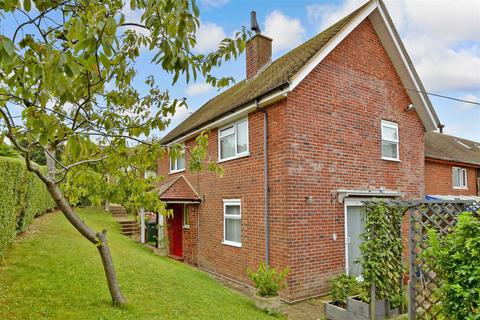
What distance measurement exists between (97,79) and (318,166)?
6.90 m

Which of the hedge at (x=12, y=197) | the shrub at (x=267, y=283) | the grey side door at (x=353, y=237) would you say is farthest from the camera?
the grey side door at (x=353, y=237)

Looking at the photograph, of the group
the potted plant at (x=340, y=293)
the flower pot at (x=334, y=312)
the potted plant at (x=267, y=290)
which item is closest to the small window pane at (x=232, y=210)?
the potted plant at (x=267, y=290)

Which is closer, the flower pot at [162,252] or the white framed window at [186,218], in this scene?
the white framed window at [186,218]

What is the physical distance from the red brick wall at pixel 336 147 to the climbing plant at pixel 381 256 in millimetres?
2030

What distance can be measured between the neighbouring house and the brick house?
11.8 feet

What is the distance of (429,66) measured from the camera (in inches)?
822

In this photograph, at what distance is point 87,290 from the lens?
22.2ft

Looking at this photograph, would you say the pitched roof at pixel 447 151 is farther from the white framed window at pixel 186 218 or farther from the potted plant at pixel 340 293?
the white framed window at pixel 186 218

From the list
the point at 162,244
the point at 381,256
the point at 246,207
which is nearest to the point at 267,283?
the point at 381,256

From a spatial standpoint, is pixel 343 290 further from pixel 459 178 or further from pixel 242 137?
pixel 459 178

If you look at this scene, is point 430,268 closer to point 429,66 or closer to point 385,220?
point 385,220

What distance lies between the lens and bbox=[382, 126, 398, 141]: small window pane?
12.1 metres

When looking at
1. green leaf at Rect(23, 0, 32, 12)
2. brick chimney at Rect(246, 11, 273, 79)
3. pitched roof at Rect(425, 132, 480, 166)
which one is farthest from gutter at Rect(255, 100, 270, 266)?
pitched roof at Rect(425, 132, 480, 166)

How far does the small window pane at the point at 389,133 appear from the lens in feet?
39.6
